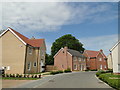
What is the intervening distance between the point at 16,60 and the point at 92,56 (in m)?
36.5

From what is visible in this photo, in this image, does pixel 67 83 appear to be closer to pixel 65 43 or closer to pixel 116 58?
pixel 116 58

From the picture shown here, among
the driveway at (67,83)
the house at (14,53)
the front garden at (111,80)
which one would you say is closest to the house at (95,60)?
the house at (14,53)

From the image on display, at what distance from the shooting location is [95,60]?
173ft

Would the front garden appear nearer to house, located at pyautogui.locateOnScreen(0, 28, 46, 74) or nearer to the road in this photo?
the road

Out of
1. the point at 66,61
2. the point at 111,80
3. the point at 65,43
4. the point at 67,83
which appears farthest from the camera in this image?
the point at 65,43

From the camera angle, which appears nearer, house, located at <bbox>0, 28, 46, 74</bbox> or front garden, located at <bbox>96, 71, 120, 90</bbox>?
front garden, located at <bbox>96, 71, 120, 90</bbox>

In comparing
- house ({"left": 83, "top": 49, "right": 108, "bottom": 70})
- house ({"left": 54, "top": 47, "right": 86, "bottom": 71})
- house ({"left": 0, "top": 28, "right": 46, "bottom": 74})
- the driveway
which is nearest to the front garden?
the driveway

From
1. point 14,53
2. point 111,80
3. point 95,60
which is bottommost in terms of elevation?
point 111,80

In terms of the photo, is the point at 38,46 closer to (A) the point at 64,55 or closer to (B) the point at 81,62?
(A) the point at 64,55

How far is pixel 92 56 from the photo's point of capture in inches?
2115

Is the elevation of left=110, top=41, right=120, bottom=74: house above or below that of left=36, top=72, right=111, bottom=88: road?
above

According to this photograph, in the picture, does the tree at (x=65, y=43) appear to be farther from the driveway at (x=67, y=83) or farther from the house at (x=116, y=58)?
the driveway at (x=67, y=83)

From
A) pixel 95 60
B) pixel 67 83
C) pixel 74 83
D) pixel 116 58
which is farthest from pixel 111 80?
pixel 95 60

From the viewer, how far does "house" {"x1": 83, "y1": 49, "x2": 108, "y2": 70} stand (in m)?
52.7
